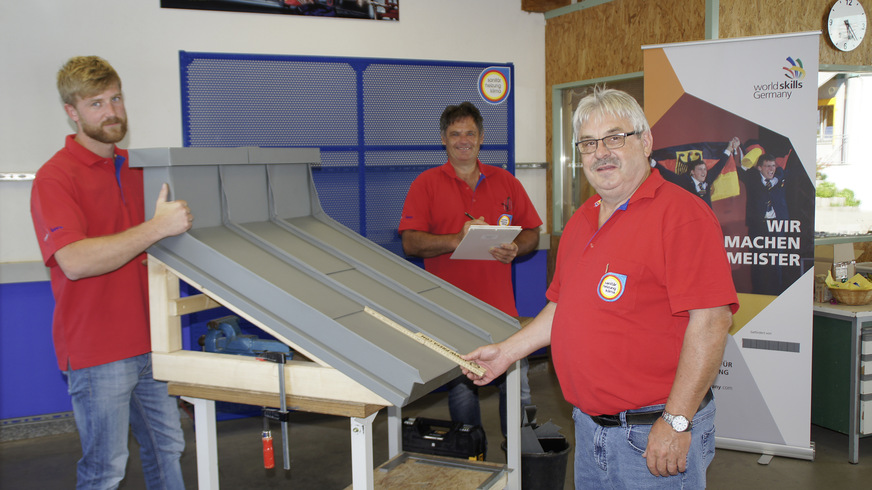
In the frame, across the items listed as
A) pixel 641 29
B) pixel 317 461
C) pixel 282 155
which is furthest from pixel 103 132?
pixel 641 29

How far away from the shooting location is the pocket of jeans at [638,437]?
1.85 meters

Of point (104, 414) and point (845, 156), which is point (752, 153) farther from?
point (104, 414)

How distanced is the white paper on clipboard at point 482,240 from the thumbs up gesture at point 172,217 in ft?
4.16

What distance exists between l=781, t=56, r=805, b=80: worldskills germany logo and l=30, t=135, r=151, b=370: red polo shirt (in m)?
3.34

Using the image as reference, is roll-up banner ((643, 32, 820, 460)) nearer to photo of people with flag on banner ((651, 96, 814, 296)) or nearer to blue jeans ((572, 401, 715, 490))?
photo of people with flag on banner ((651, 96, 814, 296))

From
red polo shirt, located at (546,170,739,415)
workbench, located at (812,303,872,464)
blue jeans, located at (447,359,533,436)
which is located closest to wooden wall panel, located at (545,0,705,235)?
workbench, located at (812,303,872,464)

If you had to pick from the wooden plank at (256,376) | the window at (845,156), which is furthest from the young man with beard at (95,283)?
the window at (845,156)

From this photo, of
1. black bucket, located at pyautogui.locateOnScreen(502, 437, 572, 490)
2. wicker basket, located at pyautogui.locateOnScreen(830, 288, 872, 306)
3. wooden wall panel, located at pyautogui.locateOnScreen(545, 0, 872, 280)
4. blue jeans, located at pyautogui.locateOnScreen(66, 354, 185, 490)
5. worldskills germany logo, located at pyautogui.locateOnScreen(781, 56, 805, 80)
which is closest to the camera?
blue jeans, located at pyautogui.locateOnScreen(66, 354, 185, 490)

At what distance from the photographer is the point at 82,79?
2.32 metres

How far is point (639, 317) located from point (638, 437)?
33 cm

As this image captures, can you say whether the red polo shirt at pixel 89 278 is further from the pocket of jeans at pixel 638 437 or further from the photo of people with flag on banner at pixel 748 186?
the photo of people with flag on banner at pixel 748 186

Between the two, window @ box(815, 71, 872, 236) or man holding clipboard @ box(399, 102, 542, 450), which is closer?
man holding clipboard @ box(399, 102, 542, 450)

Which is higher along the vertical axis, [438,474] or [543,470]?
[438,474]

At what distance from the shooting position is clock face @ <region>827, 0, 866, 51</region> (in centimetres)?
453
